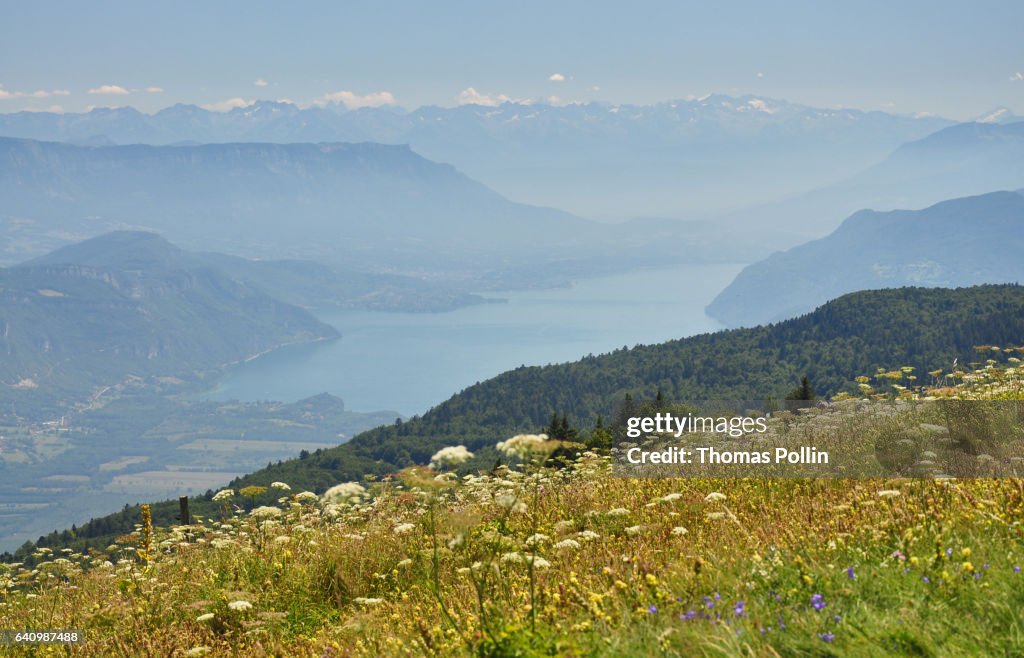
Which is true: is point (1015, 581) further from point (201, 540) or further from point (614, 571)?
point (201, 540)

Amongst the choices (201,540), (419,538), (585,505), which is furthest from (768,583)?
(201,540)

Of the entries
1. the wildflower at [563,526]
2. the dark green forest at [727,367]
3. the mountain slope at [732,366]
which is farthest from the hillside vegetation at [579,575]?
the mountain slope at [732,366]

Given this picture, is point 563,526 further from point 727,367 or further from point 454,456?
point 727,367

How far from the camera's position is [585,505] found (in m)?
8.04

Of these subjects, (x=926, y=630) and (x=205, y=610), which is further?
(x=205, y=610)

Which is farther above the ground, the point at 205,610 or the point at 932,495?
the point at 932,495

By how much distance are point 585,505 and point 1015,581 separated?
4.48 metres

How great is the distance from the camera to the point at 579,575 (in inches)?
218

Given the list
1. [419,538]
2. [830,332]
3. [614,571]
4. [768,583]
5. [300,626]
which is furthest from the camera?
[830,332]

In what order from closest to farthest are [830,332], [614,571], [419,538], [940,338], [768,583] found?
[768,583] < [614,571] < [419,538] < [940,338] < [830,332]

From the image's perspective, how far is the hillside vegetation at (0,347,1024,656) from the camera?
3.93 m

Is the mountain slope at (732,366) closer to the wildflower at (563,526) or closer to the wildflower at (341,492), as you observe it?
the wildflower at (341,492)

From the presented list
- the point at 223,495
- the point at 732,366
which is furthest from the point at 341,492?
the point at 732,366

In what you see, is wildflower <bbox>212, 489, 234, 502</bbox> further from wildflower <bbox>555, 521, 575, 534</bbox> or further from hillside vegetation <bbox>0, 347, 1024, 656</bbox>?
wildflower <bbox>555, 521, 575, 534</bbox>
